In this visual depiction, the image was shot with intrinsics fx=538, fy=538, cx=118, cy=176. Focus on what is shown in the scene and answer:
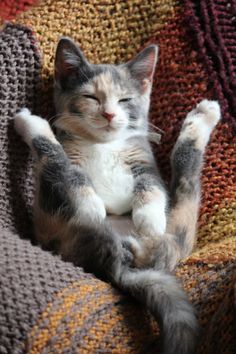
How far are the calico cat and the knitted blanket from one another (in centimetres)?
5

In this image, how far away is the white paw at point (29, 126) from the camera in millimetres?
1309

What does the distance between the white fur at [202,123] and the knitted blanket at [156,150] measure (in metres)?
0.04

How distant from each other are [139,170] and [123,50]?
36 cm

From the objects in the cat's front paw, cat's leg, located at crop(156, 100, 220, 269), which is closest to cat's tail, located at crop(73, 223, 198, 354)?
cat's leg, located at crop(156, 100, 220, 269)

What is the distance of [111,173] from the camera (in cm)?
139

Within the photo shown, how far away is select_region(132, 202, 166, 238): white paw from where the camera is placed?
125cm

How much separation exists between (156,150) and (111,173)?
19 cm

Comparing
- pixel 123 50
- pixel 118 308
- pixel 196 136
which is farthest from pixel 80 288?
pixel 123 50

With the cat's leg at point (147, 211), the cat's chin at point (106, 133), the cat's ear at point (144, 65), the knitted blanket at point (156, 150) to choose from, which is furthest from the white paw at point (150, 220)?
the cat's ear at point (144, 65)

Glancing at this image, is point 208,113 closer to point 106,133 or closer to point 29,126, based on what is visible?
point 106,133

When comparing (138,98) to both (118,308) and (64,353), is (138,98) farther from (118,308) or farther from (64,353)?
(64,353)

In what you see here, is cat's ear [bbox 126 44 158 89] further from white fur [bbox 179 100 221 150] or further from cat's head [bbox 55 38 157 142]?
white fur [bbox 179 100 221 150]

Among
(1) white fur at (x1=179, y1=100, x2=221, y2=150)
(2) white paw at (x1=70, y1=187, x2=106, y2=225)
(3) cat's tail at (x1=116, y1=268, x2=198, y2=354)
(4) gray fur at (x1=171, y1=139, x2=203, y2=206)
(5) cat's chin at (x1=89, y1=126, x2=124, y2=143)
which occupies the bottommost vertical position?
(3) cat's tail at (x1=116, y1=268, x2=198, y2=354)

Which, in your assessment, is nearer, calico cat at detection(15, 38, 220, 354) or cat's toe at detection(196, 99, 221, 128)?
calico cat at detection(15, 38, 220, 354)
